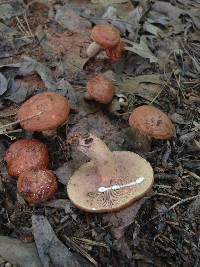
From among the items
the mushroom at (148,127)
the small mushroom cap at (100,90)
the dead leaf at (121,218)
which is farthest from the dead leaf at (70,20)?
the dead leaf at (121,218)

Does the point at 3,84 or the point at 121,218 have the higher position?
the point at 3,84

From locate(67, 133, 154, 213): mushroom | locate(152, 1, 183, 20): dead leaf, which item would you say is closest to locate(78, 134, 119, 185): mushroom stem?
locate(67, 133, 154, 213): mushroom

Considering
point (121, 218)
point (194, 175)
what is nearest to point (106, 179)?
point (121, 218)

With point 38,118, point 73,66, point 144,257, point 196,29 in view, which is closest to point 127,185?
point 144,257

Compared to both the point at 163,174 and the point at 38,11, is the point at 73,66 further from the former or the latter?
the point at 163,174

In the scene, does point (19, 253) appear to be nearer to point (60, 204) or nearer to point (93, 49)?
point (60, 204)

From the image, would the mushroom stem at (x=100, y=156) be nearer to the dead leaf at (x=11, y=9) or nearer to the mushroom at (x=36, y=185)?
the mushroom at (x=36, y=185)

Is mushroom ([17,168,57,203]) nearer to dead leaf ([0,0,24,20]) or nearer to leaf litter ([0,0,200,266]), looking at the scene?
leaf litter ([0,0,200,266])
